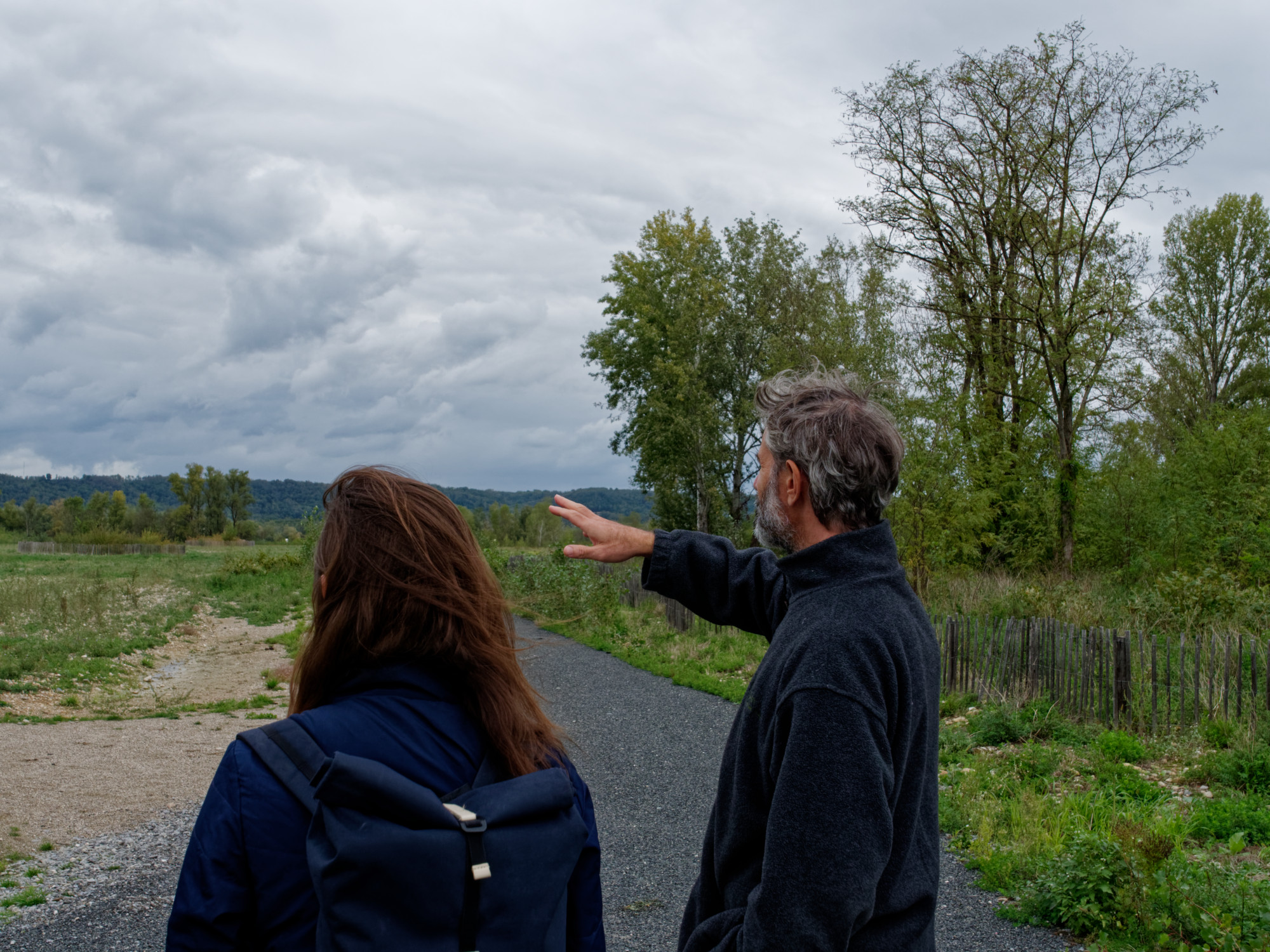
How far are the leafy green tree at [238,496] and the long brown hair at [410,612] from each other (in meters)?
117

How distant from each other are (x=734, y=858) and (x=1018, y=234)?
21.5m

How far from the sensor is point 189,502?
107250 millimetres

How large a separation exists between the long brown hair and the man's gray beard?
59cm

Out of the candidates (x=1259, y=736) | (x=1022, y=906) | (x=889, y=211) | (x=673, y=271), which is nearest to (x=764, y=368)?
(x=673, y=271)

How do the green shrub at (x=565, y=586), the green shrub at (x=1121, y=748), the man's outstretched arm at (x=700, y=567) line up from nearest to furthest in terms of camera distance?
1. the man's outstretched arm at (x=700, y=567)
2. the green shrub at (x=1121, y=748)
3. the green shrub at (x=565, y=586)

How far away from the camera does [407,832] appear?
1.30m

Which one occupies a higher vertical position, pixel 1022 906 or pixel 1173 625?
pixel 1173 625

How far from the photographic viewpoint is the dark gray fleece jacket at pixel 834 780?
4.79ft

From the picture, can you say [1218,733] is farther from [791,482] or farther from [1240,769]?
[791,482]

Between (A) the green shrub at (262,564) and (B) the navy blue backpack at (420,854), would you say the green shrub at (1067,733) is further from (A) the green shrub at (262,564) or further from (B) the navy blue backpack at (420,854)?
(A) the green shrub at (262,564)

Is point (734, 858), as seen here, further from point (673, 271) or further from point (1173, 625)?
point (673, 271)

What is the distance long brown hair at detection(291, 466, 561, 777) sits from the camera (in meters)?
1.55

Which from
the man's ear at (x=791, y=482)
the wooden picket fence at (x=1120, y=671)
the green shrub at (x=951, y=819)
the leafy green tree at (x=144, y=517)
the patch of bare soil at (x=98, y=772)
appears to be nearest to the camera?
the man's ear at (x=791, y=482)

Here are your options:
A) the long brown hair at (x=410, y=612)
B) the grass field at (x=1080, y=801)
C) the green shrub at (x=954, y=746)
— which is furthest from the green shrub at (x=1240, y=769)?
the long brown hair at (x=410, y=612)
